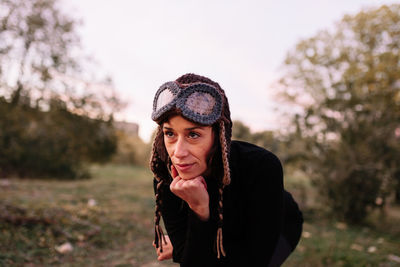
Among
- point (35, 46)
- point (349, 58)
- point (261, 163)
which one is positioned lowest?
point (261, 163)

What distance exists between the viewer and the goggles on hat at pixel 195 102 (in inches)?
72.9

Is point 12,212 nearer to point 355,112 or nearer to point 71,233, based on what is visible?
point 71,233

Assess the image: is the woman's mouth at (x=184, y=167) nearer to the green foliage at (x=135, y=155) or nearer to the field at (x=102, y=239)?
the field at (x=102, y=239)

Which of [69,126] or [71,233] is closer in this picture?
[71,233]

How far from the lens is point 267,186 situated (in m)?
2.07

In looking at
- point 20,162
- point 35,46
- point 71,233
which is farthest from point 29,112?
point 20,162

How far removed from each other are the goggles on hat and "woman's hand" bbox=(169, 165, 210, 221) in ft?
1.32

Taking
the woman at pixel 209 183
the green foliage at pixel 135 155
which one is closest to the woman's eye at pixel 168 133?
the woman at pixel 209 183

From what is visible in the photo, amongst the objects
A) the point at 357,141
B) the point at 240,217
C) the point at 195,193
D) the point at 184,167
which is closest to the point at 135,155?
the point at 357,141

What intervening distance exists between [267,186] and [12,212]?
5160 millimetres

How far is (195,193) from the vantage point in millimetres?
1845

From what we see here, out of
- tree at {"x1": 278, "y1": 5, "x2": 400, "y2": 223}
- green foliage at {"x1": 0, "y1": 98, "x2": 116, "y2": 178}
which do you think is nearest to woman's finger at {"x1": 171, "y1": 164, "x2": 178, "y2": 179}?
green foliage at {"x1": 0, "y1": 98, "x2": 116, "y2": 178}

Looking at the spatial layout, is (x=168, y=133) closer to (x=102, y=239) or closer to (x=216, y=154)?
(x=216, y=154)

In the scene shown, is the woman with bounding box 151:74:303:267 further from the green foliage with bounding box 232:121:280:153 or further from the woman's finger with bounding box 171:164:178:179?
the green foliage with bounding box 232:121:280:153
